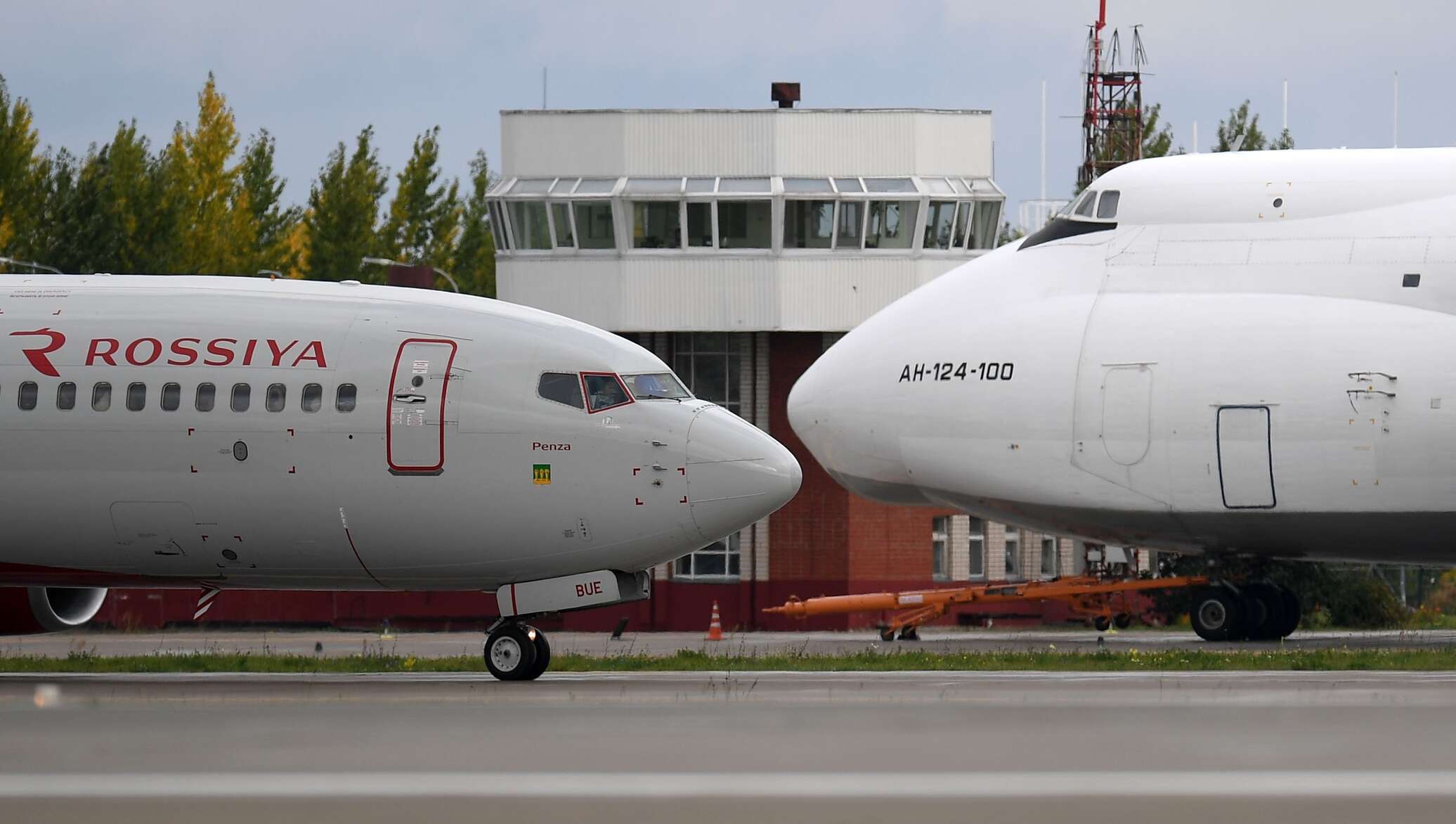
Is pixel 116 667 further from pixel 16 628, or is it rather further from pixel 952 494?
pixel 952 494

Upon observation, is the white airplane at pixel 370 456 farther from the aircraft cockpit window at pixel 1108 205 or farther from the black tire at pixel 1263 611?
the black tire at pixel 1263 611

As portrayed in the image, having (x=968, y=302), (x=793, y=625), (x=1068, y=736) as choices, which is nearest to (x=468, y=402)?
(x=1068, y=736)

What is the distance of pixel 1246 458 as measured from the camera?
2939 centimetres

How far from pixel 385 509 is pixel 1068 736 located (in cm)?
926

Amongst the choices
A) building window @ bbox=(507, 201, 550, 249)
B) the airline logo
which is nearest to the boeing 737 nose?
the airline logo

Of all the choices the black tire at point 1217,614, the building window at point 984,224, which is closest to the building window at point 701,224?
the building window at point 984,224

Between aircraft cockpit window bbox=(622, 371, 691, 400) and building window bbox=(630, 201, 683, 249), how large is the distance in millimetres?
21690

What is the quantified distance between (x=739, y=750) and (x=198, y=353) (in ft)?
32.9

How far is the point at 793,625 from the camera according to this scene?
4356 cm

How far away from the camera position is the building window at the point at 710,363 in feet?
149

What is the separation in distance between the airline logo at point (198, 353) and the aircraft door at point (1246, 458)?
13510 millimetres

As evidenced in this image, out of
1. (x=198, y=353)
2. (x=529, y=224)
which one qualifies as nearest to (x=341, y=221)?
(x=529, y=224)

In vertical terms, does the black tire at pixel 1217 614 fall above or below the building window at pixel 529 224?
below

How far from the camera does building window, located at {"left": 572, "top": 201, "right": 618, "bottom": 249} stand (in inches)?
1747
